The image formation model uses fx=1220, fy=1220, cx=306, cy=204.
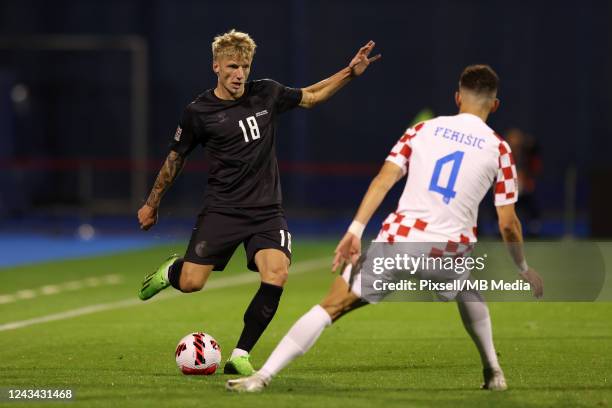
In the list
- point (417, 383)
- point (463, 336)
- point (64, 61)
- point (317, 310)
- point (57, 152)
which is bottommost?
point (57, 152)

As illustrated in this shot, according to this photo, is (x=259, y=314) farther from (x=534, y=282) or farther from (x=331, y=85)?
(x=534, y=282)

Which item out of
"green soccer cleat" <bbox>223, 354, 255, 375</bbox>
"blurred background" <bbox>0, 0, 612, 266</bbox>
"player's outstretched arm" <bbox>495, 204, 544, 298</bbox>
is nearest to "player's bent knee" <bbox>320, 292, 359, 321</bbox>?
"player's outstretched arm" <bbox>495, 204, 544, 298</bbox>

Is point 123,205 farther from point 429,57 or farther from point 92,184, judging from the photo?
point 429,57

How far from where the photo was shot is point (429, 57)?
30844 millimetres

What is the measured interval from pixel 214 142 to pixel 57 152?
76.7ft

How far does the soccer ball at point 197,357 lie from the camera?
8.16 m

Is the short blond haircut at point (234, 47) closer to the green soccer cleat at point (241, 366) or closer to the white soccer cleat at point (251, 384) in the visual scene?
the green soccer cleat at point (241, 366)

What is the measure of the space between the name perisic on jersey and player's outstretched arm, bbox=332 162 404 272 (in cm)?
32

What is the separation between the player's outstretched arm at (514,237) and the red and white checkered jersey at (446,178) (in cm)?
6

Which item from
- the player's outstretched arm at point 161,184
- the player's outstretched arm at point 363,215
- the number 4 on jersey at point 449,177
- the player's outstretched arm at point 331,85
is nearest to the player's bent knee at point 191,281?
the player's outstretched arm at point 161,184

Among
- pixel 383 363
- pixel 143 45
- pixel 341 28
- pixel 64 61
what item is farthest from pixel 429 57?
pixel 383 363

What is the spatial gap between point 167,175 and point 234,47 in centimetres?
108

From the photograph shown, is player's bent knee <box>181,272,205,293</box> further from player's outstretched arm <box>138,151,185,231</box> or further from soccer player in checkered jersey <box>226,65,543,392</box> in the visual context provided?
soccer player in checkered jersey <box>226,65,543,392</box>

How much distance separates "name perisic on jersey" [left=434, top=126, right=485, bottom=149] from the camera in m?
6.87
